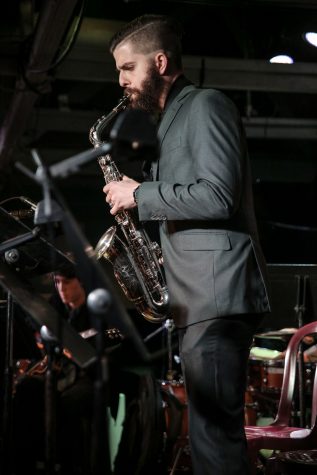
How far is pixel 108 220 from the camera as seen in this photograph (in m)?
10.2

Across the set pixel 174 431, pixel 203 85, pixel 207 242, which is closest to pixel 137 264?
pixel 207 242

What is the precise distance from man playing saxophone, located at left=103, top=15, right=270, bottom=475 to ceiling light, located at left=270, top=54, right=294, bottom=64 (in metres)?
5.32

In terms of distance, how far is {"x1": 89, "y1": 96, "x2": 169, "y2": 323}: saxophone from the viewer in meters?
3.35

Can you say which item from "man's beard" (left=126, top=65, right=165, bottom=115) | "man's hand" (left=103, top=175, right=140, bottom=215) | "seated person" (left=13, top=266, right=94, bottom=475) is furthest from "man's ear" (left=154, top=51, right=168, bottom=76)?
"seated person" (left=13, top=266, right=94, bottom=475)

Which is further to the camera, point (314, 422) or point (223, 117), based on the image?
point (314, 422)

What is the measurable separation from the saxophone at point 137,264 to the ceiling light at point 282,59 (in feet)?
14.9

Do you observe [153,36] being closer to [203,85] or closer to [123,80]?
[123,80]

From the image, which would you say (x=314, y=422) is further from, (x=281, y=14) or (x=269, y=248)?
(x=269, y=248)

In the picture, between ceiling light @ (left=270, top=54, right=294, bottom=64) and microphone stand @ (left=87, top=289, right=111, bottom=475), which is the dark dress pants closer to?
microphone stand @ (left=87, top=289, right=111, bottom=475)

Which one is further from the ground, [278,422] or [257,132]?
[257,132]

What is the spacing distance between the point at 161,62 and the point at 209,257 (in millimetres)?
906

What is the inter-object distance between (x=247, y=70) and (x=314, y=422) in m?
5.31

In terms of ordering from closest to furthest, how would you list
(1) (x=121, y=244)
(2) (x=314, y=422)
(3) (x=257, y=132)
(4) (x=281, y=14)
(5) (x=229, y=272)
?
(5) (x=229, y=272), (2) (x=314, y=422), (1) (x=121, y=244), (4) (x=281, y=14), (3) (x=257, y=132)

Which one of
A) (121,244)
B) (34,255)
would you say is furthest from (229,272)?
(121,244)
